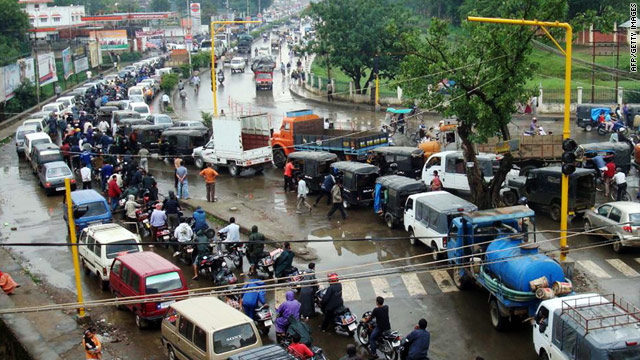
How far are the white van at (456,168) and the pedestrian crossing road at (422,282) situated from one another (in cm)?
687

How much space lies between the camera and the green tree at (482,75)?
22.9 metres

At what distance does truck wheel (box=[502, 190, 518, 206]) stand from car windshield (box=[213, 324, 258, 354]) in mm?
14732

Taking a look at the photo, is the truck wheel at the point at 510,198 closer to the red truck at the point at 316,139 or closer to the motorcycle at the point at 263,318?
the red truck at the point at 316,139

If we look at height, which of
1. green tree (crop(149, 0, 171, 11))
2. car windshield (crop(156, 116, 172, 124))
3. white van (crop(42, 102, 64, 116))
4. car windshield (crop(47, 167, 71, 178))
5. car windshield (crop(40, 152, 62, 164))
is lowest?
car windshield (crop(47, 167, 71, 178))

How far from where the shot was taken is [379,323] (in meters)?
15.0

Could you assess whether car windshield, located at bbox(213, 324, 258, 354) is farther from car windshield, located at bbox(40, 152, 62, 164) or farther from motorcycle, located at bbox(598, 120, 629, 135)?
motorcycle, located at bbox(598, 120, 629, 135)

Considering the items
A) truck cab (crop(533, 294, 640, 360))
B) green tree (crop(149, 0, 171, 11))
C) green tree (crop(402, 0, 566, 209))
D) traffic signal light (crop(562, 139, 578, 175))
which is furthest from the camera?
green tree (crop(149, 0, 171, 11))

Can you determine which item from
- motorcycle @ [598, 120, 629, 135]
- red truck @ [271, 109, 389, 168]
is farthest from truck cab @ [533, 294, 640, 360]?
motorcycle @ [598, 120, 629, 135]

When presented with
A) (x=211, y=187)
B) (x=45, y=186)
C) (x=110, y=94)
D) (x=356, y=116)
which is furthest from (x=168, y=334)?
(x=110, y=94)

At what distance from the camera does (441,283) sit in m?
19.4

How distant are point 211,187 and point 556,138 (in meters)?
13.4

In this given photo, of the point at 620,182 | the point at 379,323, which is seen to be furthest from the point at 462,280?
the point at 620,182

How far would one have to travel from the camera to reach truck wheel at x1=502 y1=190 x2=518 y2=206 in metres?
26.2

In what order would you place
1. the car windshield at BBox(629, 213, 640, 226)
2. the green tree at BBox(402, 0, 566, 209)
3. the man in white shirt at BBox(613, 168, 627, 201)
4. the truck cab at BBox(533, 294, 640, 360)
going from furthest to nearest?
the man in white shirt at BBox(613, 168, 627, 201)
the green tree at BBox(402, 0, 566, 209)
the car windshield at BBox(629, 213, 640, 226)
the truck cab at BBox(533, 294, 640, 360)
